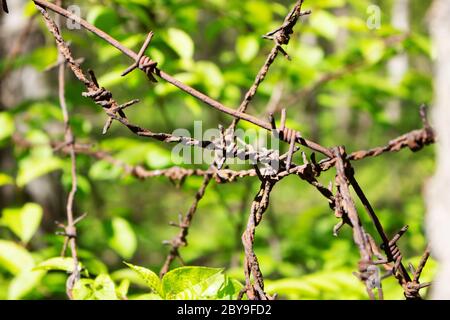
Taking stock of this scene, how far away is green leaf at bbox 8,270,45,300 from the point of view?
1214 mm

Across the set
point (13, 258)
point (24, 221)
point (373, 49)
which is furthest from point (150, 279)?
point (373, 49)

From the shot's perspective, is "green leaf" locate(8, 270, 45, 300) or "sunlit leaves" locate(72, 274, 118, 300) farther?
"green leaf" locate(8, 270, 45, 300)

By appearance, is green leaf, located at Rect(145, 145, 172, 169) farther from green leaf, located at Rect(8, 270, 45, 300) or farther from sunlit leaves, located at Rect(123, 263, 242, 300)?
sunlit leaves, located at Rect(123, 263, 242, 300)

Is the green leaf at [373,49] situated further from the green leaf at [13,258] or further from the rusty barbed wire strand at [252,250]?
the green leaf at [13,258]

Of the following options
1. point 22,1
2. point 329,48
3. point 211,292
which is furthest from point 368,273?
point 329,48

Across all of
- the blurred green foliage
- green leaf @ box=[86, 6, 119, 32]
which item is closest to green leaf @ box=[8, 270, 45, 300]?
the blurred green foliage

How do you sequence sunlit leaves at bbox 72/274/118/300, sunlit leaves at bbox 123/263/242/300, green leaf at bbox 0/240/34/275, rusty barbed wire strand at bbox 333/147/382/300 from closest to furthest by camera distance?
rusty barbed wire strand at bbox 333/147/382/300 → sunlit leaves at bbox 123/263/242/300 → sunlit leaves at bbox 72/274/118/300 → green leaf at bbox 0/240/34/275

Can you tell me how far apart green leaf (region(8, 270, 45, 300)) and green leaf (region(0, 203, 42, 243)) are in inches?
9.8

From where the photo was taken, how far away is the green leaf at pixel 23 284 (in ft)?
3.98

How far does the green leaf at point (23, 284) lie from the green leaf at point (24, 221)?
0.25 meters

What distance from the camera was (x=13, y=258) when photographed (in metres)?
1.36

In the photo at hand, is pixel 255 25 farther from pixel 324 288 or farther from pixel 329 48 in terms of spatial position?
pixel 329 48

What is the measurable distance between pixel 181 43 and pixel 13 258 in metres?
0.86
